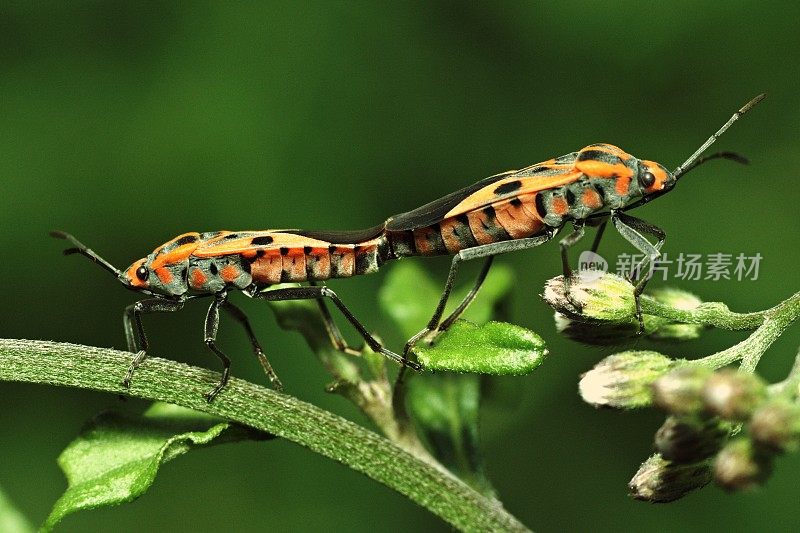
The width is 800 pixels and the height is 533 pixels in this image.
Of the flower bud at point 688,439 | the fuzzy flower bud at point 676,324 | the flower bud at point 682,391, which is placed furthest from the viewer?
the fuzzy flower bud at point 676,324

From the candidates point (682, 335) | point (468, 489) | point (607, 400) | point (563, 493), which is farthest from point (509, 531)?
point (563, 493)

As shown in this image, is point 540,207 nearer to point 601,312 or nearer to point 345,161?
point 601,312

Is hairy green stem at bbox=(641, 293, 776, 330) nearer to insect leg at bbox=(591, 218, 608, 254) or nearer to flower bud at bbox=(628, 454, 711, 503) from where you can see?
flower bud at bbox=(628, 454, 711, 503)

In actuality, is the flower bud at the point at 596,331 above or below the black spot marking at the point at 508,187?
below

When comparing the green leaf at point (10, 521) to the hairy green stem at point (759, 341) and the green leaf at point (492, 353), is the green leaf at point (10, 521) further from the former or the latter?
the hairy green stem at point (759, 341)

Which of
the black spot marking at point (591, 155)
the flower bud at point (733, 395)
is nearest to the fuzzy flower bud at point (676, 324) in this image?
the black spot marking at point (591, 155)

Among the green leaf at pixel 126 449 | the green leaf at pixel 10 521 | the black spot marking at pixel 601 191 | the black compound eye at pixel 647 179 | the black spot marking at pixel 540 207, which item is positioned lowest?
the green leaf at pixel 10 521

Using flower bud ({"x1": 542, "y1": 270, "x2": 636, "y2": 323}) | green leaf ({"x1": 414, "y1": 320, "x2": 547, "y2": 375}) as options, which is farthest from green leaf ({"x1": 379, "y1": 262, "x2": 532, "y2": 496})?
flower bud ({"x1": 542, "y1": 270, "x2": 636, "y2": 323})
